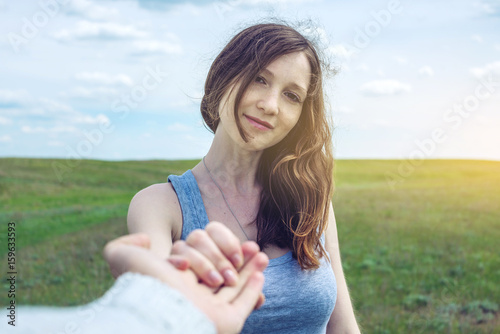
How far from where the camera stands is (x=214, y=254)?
1288mm

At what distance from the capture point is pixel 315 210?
2771mm

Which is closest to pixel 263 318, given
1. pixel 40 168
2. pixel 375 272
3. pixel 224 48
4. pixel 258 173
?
pixel 258 173

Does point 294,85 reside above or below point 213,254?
above

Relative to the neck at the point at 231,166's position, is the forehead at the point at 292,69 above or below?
above

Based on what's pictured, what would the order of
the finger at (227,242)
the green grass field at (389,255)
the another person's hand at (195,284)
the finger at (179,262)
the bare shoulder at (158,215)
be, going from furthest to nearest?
1. the green grass field at (389,255)
2. the bare shoulder at (158,215)
3. the finger at (227,242)
4. the finger at (179,262)
5. the another person's hand at (195,284)

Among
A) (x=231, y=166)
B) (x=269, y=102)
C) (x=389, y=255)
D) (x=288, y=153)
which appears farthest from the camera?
(x=389, y=255)

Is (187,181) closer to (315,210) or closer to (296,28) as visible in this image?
(315,210)

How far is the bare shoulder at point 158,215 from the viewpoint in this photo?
2.09m

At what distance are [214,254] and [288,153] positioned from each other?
170 centimetres

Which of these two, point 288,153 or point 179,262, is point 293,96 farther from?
point 179,262

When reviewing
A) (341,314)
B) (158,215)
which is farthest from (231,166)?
(341,314)

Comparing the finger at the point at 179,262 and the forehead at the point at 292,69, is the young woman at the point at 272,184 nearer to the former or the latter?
the forehead at the point at 292,69

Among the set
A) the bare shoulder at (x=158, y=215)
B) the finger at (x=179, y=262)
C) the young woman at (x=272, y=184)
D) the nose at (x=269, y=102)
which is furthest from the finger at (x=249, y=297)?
the nose at (x=269, y=102)

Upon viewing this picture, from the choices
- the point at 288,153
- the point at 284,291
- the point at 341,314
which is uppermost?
the point at 288,153
